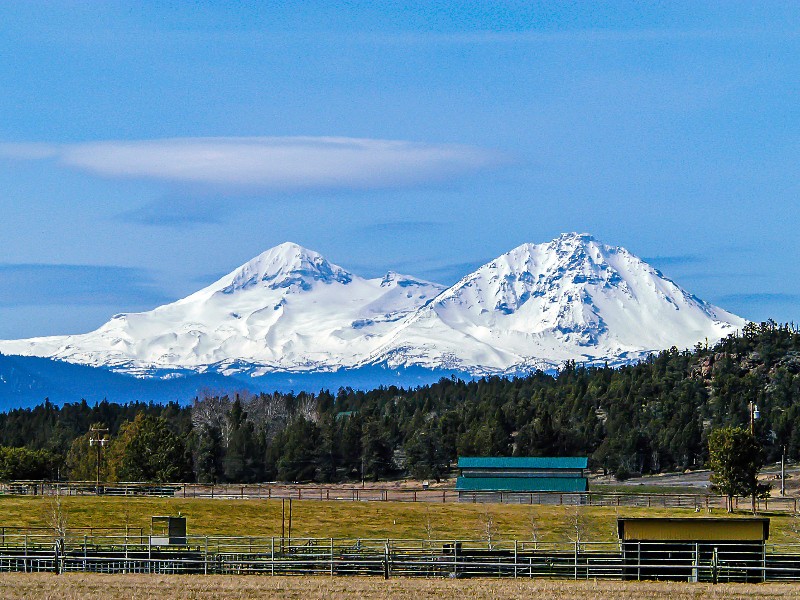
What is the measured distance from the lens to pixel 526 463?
463 feet

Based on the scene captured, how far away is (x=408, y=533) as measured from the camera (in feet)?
317

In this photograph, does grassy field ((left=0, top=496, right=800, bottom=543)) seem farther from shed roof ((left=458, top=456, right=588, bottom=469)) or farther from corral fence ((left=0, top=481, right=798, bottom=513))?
shed roof ((left=458, top=456, right=588, bottom=469))

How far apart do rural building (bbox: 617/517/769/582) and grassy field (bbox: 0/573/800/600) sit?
3.02m

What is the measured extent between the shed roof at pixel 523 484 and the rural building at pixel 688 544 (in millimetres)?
69682

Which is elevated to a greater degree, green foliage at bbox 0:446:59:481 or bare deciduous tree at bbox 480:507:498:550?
green foliage at bbox 0:446:59:481

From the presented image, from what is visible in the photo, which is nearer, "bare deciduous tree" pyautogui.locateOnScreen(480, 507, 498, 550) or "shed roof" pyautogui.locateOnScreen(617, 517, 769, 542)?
"shed roof" pyautogui.locateOnScreen(617, 517, 769, 542)

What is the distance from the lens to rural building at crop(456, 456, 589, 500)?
450ft

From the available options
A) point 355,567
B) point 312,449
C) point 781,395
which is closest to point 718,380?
point 781,395

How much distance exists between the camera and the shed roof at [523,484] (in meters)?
136

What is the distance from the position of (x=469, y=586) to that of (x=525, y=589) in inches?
96.4

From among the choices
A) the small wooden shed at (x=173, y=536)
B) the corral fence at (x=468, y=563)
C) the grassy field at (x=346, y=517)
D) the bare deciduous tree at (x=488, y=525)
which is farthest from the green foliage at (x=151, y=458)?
the corral fence at (x=468, y=563)

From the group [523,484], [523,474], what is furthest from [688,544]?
[523,474]

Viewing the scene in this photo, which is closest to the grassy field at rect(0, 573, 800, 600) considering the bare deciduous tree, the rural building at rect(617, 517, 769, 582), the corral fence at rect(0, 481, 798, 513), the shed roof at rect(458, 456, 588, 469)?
the rural building at rect(617, 517, 769, 582)

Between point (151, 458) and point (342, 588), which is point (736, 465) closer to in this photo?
point (342, 588)
